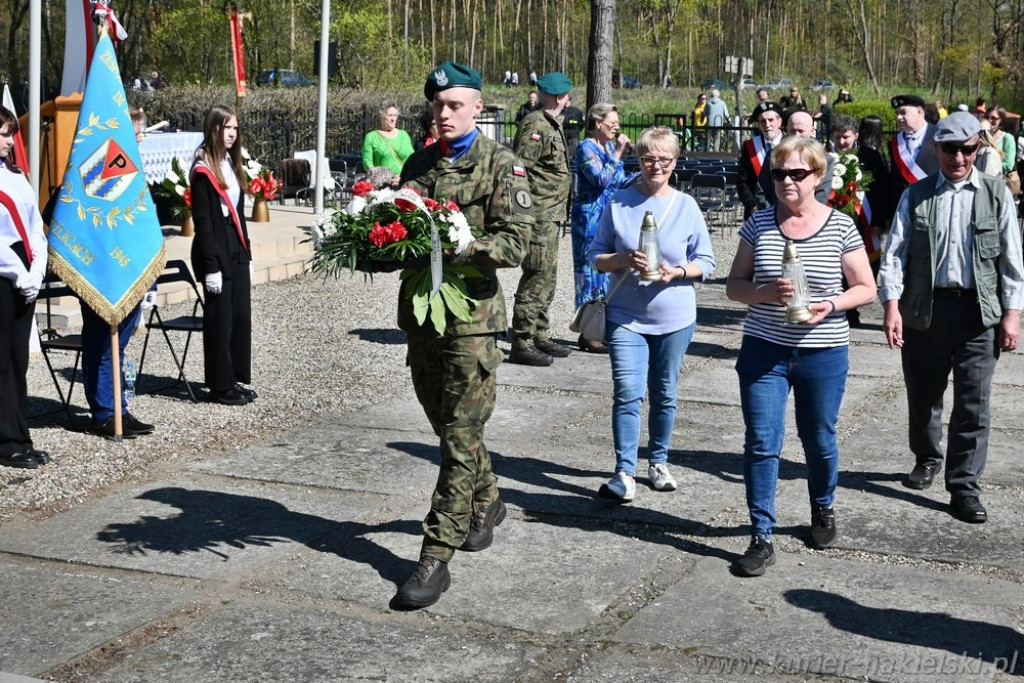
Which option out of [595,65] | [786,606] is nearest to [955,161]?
[786,606]

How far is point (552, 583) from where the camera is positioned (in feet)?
17.4

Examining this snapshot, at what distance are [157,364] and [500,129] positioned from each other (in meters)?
17.0

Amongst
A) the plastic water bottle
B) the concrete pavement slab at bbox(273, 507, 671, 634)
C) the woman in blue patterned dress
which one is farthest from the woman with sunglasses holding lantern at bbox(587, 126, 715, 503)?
the plastic water bottle

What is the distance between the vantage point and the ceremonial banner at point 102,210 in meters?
7.46

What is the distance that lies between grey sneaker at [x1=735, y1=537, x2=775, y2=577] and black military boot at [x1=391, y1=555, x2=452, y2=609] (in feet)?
3.99

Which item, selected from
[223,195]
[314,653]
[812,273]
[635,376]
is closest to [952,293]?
[812,273]

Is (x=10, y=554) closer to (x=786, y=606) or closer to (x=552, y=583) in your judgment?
(x=552, y=583)

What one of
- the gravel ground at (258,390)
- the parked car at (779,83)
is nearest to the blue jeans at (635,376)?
the gravel ground at (258,390)

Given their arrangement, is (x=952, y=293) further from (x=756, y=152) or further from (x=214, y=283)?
(x=214, y=283)

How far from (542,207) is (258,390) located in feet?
8.01

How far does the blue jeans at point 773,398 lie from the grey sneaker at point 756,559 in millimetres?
40

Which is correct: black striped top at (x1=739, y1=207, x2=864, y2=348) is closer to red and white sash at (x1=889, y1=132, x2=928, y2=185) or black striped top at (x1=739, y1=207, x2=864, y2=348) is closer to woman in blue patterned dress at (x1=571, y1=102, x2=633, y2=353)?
woman in blue patterned dress at (x1=571, y1=102, x2=633, y2=353)

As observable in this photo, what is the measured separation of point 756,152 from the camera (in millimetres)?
9961

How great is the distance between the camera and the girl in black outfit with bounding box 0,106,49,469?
6.80 meters
